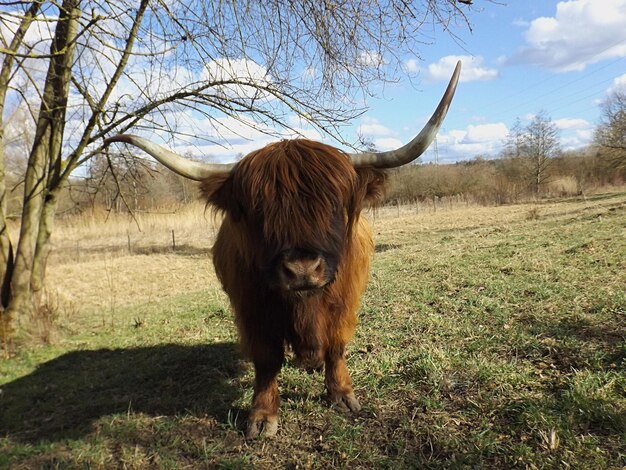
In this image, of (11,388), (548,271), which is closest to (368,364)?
(548,271)

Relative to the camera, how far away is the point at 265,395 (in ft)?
9.80

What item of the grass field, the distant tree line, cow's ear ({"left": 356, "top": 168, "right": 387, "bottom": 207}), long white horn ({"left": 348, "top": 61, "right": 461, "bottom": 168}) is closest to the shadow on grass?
the grass field

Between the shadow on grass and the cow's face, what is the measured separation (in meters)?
1.51

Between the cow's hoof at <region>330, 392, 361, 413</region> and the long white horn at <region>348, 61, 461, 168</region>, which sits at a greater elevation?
the long white horn at <region>348, 61, 461, 168</region>

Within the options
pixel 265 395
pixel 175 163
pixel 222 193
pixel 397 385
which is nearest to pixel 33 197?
pixel 175 163

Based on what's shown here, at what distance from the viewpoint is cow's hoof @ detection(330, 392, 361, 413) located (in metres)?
2.96

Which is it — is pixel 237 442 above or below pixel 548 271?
below

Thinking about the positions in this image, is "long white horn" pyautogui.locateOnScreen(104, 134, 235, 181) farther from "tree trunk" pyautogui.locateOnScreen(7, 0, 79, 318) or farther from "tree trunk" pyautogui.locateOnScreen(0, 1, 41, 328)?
"tree trunk" pyautogui.locateOnScreen(0, 1, 41, 328)

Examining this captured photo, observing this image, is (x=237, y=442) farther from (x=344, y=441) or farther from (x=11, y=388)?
(x=11, y=388)

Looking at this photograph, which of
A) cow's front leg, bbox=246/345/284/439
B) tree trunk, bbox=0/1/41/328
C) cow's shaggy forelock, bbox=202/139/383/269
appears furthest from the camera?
tree trunk, bbox=0/1/41/328

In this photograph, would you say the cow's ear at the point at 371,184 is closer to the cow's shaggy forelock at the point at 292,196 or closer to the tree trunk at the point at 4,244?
the cow's shaggy forelock at the point at 292,196

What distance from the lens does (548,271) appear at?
219 inches

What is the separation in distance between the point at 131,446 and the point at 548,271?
17.0 feet

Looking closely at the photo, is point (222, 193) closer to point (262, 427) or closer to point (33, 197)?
point (262, 427)
